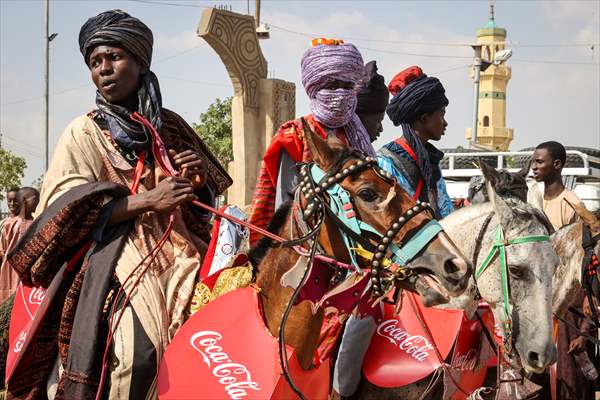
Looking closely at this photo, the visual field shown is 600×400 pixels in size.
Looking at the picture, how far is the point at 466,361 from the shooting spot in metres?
5.36

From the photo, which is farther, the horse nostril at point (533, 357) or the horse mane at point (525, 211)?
the horse mane at point (525, 211)

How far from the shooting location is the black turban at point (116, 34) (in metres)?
3.99

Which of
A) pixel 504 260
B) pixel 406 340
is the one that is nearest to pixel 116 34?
pixel 406 340

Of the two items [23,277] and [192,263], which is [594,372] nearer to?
[192,263]

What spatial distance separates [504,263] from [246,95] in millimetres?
11054

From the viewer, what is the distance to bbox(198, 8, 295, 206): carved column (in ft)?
50.2

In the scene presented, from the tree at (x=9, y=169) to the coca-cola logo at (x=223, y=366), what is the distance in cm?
2977

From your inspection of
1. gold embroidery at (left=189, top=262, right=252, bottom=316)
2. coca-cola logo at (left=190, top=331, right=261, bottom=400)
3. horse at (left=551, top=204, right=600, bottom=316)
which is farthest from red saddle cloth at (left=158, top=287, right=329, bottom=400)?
horse at (left=551, top=204, right=600, bottom=316)

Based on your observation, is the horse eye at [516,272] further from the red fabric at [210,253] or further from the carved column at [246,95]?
the carved column at [246,95]

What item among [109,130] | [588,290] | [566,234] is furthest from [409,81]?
[109,130]

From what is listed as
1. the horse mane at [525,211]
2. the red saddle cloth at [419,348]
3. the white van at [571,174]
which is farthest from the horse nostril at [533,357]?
the white van at [571,174]

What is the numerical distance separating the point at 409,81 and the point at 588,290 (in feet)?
8.63

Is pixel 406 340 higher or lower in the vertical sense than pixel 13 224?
lower

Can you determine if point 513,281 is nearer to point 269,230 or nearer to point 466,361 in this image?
point 466,361
